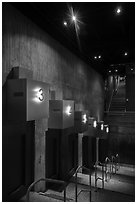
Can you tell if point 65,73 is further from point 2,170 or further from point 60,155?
point 2,170

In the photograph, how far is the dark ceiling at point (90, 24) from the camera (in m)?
4.67

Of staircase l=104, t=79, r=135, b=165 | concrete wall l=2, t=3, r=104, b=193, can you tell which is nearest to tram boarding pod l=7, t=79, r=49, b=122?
concrete wall l=2, t=3, r=104, b=193

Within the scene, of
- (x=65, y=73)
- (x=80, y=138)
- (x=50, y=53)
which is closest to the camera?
(x=50, y=53)

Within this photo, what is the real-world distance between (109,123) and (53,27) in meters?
9.84

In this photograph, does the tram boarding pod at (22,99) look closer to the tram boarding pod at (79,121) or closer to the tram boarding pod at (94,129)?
the tram boarding pod at (79,121)

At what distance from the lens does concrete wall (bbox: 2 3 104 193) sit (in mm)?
4215

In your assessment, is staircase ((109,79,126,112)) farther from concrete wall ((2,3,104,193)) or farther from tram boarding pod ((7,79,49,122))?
tram boarding pod ((7,79,49,122))

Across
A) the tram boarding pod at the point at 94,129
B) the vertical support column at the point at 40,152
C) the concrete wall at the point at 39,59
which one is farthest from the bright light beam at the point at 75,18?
the tram boarding pod at the point at 94,129

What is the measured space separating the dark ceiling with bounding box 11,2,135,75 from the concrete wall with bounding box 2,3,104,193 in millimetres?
298

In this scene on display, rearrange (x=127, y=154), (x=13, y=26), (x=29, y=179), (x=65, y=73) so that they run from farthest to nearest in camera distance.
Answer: (x=127, y=154), (x=65, y=73), (x=29, y=179), (x=13, y=26)

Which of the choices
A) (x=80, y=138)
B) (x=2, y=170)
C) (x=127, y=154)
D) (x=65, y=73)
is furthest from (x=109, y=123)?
(x=2, y=170)

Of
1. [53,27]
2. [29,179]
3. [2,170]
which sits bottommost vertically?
[29,179]

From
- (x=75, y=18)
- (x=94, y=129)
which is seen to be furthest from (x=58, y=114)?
(x=94, y=129)

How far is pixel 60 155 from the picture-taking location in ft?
21.0
